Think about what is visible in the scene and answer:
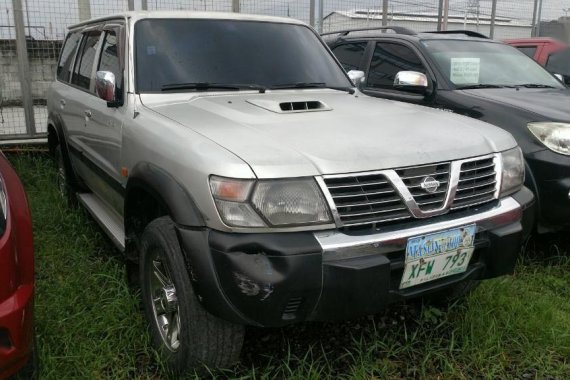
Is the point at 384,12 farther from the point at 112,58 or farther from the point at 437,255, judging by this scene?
the point at 437,255

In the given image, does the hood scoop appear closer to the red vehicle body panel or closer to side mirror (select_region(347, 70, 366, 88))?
side mirror (select_region(347, 70, 366, 88))

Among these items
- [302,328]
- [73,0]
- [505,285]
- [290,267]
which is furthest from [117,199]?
[73,0]

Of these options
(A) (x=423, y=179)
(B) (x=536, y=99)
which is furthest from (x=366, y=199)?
(B) (x=536, y=99)

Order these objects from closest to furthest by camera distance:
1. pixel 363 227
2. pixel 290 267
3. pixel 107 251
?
pixel 290 267
pixel 363 227
pixel 107 251

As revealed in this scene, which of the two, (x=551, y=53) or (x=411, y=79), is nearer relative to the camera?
(x=411, y=79)

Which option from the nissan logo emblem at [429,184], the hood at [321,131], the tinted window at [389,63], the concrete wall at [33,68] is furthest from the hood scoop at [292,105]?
the concrete wall at [33,68]

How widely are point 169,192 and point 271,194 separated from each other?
0.46 meters

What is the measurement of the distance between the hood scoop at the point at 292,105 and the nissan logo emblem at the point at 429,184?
0.80 meters

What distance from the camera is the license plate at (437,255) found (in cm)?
211

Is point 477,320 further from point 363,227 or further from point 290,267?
point 290,267

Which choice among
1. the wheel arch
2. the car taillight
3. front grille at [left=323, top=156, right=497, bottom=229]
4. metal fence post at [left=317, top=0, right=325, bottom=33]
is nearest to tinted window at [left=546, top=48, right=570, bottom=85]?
metal fence post at [left=317, top=0, right=325, bottom=33]

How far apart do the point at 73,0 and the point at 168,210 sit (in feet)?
Result: 15.8

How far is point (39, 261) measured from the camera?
3.57 metres

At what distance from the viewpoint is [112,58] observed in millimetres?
3346
